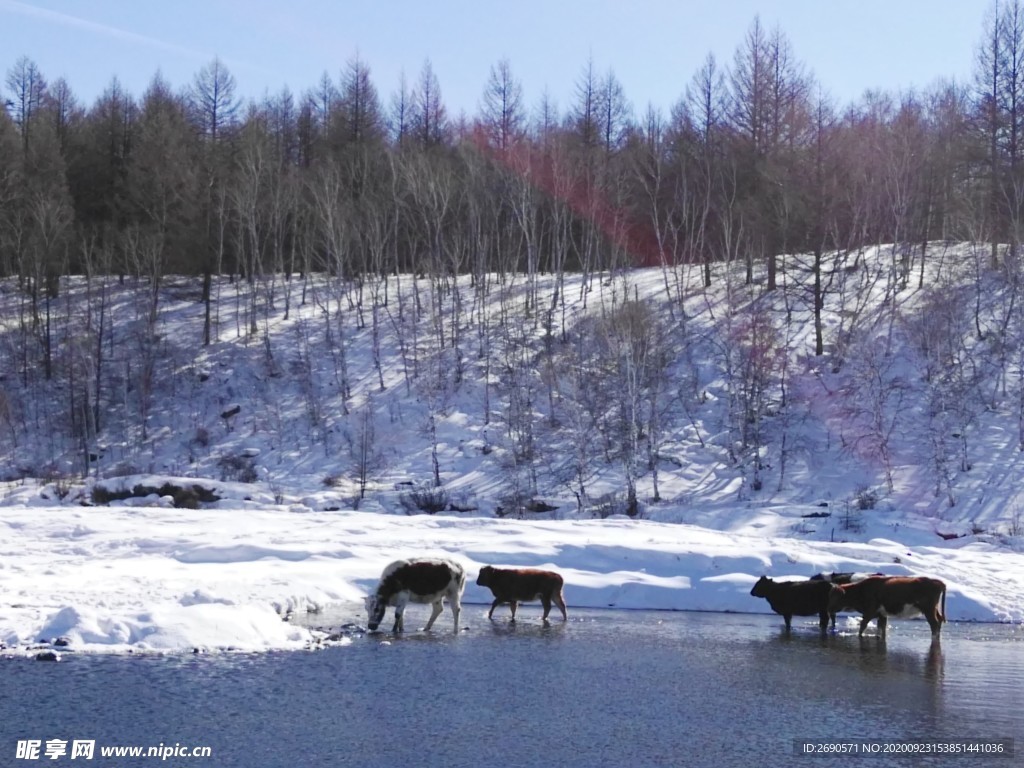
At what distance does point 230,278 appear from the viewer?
68.6 metres

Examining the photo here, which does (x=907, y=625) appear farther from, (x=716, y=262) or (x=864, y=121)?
(x=864, y=121)

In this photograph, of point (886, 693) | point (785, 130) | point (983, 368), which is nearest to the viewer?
point (886, 693)

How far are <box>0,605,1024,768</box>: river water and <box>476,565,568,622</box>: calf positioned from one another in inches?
93.2

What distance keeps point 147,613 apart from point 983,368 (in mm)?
41353

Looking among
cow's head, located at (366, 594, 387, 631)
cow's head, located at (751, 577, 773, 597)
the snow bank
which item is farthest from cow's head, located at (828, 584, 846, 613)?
cow's head, located at (366, 594, 387, 631)

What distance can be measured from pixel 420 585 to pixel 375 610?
92 cm

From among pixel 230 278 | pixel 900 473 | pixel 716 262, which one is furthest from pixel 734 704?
pixel 230 278

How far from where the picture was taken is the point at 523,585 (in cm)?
2056

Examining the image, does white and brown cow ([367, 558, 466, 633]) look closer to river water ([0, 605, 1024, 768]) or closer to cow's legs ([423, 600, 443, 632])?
cow's legs ([423, 600, 443, 632])

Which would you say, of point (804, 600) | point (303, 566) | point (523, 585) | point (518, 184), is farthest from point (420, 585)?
point (518, 184)

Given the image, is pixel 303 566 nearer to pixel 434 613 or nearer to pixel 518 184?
pixel 434 613

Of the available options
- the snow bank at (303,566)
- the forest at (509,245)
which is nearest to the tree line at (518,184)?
the forest at (509,245)

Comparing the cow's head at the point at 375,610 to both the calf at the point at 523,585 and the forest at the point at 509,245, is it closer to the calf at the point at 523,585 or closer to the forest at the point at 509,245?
the calf at the point at 523,585

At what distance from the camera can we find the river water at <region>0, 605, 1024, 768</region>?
1058cm
